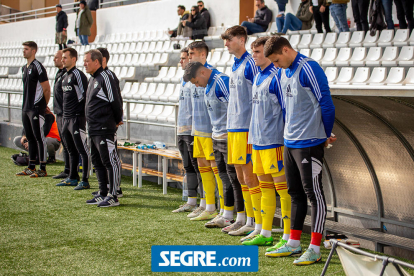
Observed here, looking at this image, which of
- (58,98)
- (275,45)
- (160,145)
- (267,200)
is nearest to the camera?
(275,45)

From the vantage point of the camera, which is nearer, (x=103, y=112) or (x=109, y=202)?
(x=103, y=112)

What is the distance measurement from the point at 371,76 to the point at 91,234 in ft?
18.9

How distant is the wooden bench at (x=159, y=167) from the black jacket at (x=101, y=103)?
1.17 m

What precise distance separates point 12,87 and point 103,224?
41.9 feet

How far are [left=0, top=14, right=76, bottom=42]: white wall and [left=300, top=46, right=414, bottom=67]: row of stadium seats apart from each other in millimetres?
14245

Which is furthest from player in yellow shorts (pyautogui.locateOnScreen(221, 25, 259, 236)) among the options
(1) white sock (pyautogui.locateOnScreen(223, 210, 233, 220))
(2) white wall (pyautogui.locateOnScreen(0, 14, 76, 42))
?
(2) white wall (pyautogui.locateOnScreen(0, 14, 76, 42))

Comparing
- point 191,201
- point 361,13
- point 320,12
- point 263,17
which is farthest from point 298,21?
point 191,201

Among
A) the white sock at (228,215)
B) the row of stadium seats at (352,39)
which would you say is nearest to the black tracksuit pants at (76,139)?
the white sock at (228,215)

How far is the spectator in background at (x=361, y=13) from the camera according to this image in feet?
31.3

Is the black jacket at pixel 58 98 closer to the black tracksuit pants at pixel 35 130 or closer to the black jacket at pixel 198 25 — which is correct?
the black tracksuit pants at pixel 35 130

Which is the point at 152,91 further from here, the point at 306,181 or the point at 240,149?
the point at 306,181

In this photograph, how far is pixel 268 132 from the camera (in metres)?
4.36

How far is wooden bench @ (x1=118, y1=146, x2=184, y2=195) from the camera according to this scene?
24.0 ft

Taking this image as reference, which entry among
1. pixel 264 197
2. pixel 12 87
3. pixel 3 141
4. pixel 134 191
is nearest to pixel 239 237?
pixel 264 197
